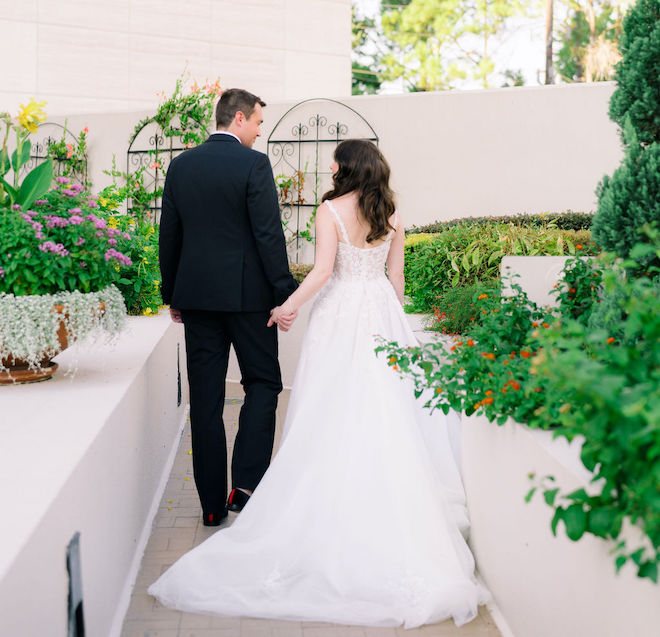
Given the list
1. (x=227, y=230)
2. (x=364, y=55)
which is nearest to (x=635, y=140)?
(x=227, y=230)

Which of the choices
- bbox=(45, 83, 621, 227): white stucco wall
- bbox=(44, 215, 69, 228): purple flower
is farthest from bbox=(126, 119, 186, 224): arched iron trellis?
bbox=(44, 215, 69, 228): purple flower

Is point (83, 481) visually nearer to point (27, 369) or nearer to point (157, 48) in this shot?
point (27, 369)

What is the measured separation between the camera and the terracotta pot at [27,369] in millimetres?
3195

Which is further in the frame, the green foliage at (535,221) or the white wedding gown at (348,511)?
the green foliage at (535,221)

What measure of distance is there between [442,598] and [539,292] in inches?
62.2

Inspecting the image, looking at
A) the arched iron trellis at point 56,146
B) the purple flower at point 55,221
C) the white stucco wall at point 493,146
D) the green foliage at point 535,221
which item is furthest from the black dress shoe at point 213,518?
the arched iron trellis at point 56,146

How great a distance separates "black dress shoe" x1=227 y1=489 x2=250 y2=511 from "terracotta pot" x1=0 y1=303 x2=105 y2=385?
42.3 inches

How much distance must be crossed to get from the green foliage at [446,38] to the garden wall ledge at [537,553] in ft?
62.5

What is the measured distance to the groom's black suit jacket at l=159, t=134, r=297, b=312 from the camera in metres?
3.70

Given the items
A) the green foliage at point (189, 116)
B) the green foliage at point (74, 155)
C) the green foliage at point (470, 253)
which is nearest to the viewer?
the green foliage at point (470, 253)

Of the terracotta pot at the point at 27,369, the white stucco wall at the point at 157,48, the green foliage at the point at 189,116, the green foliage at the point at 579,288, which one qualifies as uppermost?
the white stucco wall at the point at 157,48

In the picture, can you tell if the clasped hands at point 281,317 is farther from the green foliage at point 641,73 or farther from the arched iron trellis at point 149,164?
the arched iron trellis at point 149,164

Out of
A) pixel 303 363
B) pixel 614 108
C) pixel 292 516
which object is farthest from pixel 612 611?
pixel 303 363

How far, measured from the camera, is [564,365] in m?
1.48
